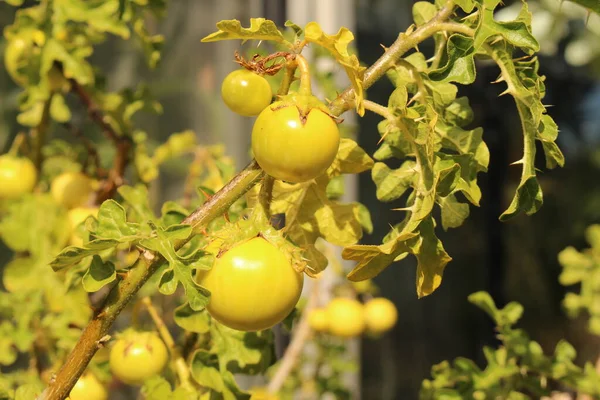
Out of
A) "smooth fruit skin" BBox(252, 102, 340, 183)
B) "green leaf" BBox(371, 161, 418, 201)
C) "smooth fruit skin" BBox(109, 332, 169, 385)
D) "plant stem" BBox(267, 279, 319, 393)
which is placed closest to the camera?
"smooth fruit skin" BBox(252, 102, 340, 183)

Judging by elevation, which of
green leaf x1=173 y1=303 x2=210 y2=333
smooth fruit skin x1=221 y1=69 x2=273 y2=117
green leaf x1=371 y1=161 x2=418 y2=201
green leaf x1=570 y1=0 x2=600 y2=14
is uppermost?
green leaf x1=570 y1=0 x2=600 y2=14

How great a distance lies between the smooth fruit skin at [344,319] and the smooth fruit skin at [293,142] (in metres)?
0.88

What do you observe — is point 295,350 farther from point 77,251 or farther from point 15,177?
point 77,251

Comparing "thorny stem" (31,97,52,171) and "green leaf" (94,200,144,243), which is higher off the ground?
"green leaf" (94,200,144,243)

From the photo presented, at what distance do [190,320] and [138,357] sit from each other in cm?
7

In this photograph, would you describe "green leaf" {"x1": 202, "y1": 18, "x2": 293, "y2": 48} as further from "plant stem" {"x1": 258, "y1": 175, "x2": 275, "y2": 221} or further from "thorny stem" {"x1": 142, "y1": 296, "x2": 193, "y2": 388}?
"thorny stem" {"x1": 142, "y1": 296, "x2": 193, "y2": 388}

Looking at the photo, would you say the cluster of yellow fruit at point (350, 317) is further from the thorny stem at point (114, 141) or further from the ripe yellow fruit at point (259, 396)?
the thorny stem at point (114, 141)

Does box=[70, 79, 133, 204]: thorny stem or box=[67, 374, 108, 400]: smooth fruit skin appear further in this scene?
box=[70, 79, 133, 204]: thorny stem

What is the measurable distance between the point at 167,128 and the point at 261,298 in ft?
4.83

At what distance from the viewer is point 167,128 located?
1829 mm

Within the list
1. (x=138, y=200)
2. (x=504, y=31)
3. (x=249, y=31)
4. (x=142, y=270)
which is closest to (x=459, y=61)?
(x=504, y=31)

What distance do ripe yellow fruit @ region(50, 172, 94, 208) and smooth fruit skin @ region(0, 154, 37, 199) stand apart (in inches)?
1.4

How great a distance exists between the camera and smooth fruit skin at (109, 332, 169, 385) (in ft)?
2.02

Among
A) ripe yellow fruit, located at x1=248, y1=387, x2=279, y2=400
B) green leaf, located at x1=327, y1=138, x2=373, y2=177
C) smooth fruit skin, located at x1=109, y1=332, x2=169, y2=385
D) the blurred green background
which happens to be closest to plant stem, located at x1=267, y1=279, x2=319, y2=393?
ripe yellow fruit, located at x1=248, y1=387, x2=279, y2=400
